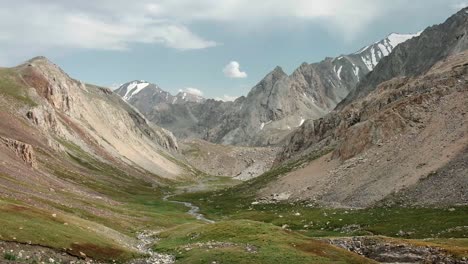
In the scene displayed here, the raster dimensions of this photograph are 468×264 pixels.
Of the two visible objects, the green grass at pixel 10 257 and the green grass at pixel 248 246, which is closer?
the green grass at pixel 10 257

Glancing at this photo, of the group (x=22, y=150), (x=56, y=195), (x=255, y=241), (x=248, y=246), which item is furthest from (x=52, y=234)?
(x=22, y=150)

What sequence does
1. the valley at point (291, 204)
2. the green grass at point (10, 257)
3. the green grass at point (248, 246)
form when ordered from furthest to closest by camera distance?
the valley at point (291, 204), the green grass at point (248, 246), the green grass at point (10, 257)

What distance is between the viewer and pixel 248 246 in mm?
52312

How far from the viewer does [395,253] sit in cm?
5622

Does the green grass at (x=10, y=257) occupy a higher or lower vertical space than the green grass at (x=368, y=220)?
higher

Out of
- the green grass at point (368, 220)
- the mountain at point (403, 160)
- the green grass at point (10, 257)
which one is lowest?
the green grass at point (368, 220)

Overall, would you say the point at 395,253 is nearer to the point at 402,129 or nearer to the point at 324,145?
the point at 402,129

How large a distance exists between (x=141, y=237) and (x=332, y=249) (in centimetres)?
3052

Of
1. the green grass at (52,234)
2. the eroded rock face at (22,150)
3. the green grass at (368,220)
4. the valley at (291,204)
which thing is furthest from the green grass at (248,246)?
the eroded rock face at (22,150)

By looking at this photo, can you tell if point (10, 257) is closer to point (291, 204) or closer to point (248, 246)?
point (248, 246)

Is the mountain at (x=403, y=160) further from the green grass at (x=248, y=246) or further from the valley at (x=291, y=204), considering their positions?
the green grass at (x=248, y=246)

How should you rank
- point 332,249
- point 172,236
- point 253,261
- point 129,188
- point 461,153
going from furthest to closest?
point 129,188 → point 461,153 → point 172,236 → point 332,249 → point 253,261

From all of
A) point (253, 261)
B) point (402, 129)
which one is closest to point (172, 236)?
point (253, 261)

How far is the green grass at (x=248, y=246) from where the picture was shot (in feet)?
156
